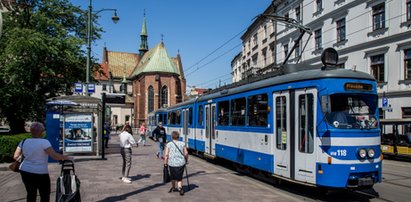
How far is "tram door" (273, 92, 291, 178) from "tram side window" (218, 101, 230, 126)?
405 centimetres

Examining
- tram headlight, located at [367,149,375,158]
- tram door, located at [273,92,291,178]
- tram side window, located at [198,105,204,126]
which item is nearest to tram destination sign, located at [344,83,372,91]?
tram headlight, located at [367,149,375,158]

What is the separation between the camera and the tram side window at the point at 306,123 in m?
9.25

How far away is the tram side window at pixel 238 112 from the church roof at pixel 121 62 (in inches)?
3604

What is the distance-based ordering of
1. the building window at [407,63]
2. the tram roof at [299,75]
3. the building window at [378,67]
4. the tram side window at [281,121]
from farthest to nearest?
the building window at [378,67]
the building window at [407,63]
the tram side window at [281,121]
the tram roof at [299,75]

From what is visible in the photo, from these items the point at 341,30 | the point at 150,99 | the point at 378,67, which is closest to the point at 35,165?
the point at 378,67

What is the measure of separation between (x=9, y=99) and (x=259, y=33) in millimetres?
30317

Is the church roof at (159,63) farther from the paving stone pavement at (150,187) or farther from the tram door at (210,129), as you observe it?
the paving stone pavement at (150,187)

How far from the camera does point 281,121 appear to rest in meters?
10.4

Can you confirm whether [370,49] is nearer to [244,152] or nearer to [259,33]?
[244,152]

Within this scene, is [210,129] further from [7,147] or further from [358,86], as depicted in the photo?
[358,86]

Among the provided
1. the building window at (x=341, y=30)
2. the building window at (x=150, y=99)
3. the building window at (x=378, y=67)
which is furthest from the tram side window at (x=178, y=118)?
the building window at (x=150, y=99)

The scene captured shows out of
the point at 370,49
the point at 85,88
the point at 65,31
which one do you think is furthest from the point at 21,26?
the point at 370,49

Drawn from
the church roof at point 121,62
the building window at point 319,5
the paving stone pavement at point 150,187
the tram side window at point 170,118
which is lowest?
the paving stone pavement at point 150,187

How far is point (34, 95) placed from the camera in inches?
1141
